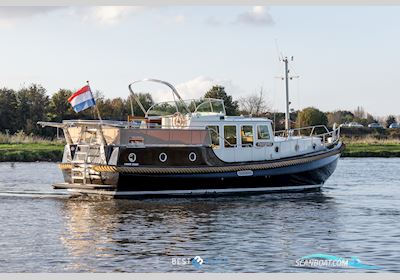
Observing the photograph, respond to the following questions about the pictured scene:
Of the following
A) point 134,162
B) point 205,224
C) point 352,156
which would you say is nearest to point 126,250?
point 205,224

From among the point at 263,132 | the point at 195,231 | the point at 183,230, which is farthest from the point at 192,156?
the point at 195,231

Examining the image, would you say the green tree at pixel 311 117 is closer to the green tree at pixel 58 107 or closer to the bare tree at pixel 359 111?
the bare tree at pixel 359 111

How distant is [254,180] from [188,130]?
105 inches

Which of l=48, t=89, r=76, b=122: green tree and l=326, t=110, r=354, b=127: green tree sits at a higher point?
l=48, t=89, r=76, b=122: green tree

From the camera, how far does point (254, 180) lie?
26.2m

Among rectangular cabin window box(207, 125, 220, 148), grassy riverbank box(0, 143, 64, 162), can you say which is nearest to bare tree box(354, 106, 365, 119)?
rectangular cabin window box(207, 125, 220, 148)

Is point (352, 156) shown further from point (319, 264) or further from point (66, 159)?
point (319, 264)

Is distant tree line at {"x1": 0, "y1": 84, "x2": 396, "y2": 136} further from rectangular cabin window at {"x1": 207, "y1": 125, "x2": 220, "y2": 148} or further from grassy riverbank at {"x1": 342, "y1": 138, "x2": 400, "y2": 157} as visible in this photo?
rectangular cabin window at {"x1": 207, "y1": 125, "x2": 220, "y2": 148}

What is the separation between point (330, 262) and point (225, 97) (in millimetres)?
19517

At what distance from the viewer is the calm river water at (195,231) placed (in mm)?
16188

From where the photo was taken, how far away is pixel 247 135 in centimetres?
2656

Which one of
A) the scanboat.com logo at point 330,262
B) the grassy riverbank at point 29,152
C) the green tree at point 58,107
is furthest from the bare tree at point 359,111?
the grassy riverbank at point 29,152

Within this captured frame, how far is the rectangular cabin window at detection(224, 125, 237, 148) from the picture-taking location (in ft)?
86.0

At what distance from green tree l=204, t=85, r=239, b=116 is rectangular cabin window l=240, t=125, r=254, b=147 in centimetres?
640
